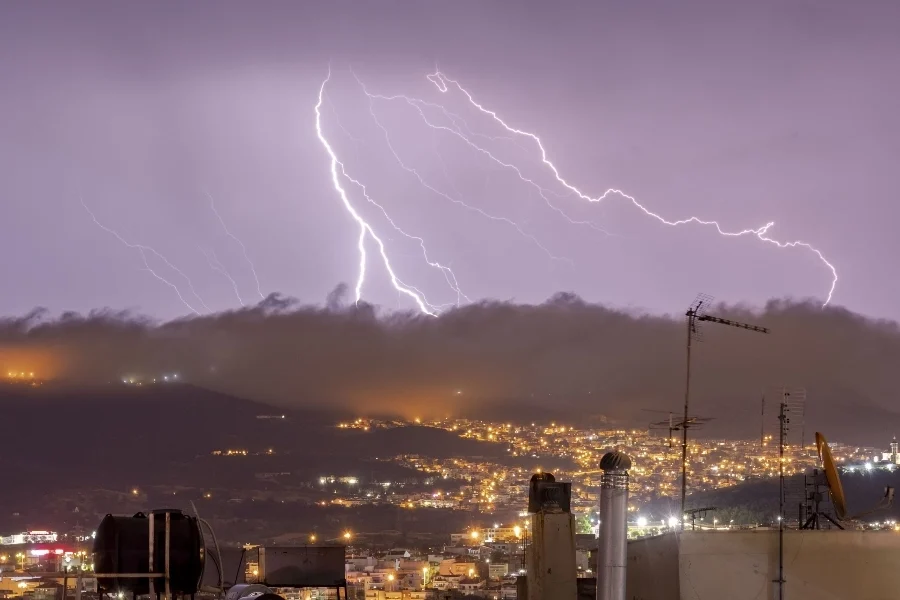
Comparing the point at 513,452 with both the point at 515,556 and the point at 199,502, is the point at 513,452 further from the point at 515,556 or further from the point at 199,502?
the point at 515,556

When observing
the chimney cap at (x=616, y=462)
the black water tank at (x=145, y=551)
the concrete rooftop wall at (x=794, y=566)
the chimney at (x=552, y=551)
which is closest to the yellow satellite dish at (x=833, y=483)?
the concrete rooftop wall at (x=794, y=566)

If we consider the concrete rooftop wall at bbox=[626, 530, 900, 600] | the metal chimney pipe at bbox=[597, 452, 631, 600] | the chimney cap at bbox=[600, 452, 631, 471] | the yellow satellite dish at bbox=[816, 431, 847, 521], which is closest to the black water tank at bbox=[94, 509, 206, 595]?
the metal chimney pipe at bbox=[597, 452, 631, 600]

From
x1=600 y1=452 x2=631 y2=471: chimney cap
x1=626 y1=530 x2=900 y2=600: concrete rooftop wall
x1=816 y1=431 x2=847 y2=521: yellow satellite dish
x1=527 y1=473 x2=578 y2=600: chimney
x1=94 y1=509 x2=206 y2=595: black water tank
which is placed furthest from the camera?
x1=816 y1=431 x2=847 y2=521: yellow satellite dish

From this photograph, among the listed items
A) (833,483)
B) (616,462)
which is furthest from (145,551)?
(833,483)

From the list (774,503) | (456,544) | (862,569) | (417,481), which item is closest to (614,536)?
(862,569)

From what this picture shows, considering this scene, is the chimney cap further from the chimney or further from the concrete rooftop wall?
the chimney

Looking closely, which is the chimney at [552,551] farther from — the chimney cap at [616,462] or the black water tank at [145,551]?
the black water tank at [145,551]
